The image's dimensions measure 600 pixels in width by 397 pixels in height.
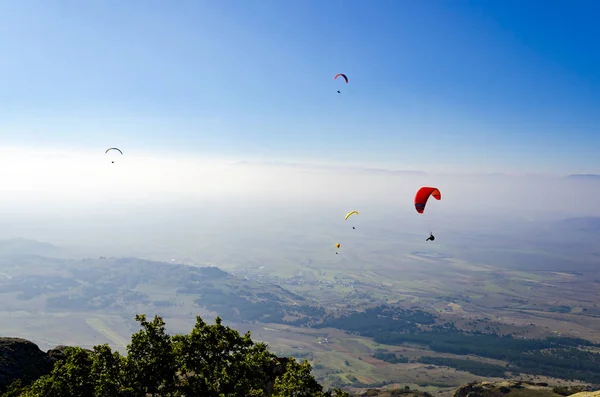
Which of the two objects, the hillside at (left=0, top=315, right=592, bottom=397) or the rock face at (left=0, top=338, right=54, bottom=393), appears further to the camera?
the rock face at (left=0, top=338, right=54, bottom=393)

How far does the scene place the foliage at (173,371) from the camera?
80.7 ft

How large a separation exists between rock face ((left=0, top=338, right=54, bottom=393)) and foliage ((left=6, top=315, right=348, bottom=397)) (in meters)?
6.95

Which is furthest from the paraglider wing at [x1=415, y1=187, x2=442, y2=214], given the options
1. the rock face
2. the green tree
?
the rock face

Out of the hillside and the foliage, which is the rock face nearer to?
the hillside

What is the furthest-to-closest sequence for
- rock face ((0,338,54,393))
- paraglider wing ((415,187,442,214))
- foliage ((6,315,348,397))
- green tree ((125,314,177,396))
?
1. paraglider wing ((415,187,442,214))
2. rock face ((0,338,54,393))
3. green tree ((125,314,177,396))
4. foliage ((6,315,348,397))

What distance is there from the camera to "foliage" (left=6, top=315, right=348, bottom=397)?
24.6 metres

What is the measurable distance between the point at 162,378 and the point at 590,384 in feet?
875

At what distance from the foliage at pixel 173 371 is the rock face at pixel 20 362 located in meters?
6.95

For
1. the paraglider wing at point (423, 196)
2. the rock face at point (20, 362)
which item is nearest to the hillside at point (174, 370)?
the rock face at point (20, 362)

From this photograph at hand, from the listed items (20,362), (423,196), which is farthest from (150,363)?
(423,196)

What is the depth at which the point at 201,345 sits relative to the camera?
90.2 feet

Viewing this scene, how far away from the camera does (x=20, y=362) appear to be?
36375 mm

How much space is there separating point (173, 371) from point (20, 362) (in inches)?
875

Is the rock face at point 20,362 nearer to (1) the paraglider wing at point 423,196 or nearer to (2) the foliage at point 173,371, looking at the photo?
(2) the foliage at point 173,371
